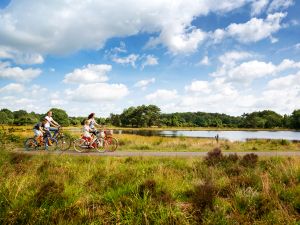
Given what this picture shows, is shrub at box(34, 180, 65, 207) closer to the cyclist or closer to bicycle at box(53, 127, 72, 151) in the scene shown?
bicycle at box(53, 127, 72, 151)

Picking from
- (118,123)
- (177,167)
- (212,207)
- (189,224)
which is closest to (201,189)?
(212,207)

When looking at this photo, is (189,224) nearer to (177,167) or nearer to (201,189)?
(201,189)

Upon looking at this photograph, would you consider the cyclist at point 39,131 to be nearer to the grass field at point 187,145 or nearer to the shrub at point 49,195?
the grass field at point 187,145

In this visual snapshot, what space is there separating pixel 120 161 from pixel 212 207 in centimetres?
703

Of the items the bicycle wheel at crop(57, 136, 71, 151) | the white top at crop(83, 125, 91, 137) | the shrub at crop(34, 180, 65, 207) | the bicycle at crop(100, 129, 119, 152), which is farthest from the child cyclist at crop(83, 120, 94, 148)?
the shrub at crop(34, 180, 65, 207)

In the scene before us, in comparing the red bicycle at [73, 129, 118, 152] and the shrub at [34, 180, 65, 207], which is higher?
the red bicycle at [73, 129, 118, 152]

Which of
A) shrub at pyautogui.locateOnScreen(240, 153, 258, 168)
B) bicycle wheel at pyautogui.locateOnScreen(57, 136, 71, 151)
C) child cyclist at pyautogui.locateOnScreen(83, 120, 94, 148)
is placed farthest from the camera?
bicycle wheel at pyautogui.locateOnScreen(57, 136, 71, 151)

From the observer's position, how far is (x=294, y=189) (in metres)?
6.85

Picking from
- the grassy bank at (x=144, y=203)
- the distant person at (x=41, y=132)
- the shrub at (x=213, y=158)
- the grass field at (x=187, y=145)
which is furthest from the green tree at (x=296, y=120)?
the grassy bank at (x=144, y=203)

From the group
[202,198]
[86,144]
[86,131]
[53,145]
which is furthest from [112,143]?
[202,198]

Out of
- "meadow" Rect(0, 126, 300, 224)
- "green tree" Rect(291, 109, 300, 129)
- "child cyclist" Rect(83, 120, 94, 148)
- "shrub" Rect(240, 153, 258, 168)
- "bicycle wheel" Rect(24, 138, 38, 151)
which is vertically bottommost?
"meadow" Rect(0, 126, 300, 224)

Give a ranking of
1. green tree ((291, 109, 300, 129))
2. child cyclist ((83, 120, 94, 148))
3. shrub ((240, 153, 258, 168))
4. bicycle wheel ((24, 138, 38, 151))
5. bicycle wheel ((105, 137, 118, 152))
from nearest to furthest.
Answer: shrub ((240, 153, 258, 168)) < child cyclist ((83, 120, 94, 148)) < bicycle wheel ((24, 138, 38, 151)) < bicycle wheel ((105, 137, 118, 152)) < green tree ((291, 109, 300, 129))

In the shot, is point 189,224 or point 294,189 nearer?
point 189,224

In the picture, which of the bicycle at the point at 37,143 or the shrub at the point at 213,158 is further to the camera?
the bicycle at the point at 37,143
